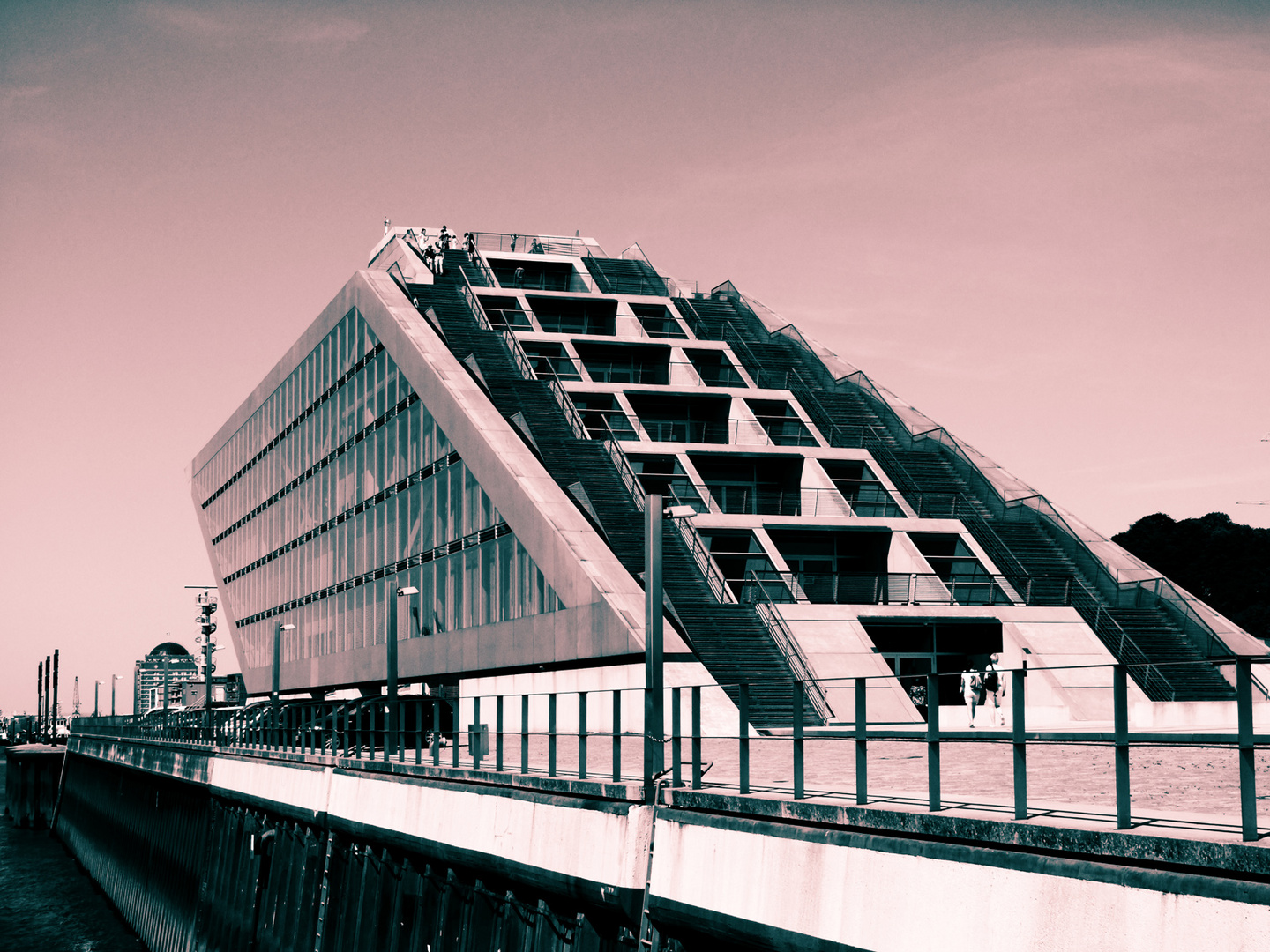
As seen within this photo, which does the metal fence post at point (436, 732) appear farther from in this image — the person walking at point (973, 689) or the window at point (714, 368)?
the window at point (714, 368)

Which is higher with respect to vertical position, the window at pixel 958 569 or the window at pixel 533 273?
the window at pixel 533 273

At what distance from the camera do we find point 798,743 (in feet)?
40.8

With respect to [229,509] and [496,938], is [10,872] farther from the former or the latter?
[496,938]

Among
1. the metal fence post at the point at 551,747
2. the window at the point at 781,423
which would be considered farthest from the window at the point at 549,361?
the metal fence post at the point at 551,747

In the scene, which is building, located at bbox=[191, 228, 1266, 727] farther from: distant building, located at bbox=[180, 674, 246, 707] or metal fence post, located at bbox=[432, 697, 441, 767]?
distant building, located at bbox=[180, 674, 246, 707]

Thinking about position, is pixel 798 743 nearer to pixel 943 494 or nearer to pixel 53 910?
pixel 943 494

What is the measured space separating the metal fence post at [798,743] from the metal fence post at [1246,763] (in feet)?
15.1

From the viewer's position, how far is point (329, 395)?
6219 centimetres

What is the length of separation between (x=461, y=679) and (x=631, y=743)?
101 feet

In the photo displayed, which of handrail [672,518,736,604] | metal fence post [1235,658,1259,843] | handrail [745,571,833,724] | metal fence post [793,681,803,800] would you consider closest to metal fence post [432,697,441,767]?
handrail [745,571,833,724]

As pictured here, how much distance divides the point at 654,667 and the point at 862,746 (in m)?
5.16

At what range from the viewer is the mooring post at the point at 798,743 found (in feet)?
40.0

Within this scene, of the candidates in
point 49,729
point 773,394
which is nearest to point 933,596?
point 773,394

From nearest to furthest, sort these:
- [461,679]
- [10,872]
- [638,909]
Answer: [638,909]
[461,679]
[10,872]
